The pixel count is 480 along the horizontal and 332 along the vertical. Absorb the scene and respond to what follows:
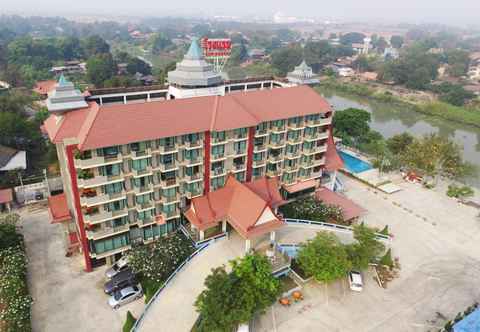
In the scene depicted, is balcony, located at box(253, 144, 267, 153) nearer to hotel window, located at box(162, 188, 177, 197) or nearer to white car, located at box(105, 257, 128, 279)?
hotel window, located at box(162, 188, 177, 197)

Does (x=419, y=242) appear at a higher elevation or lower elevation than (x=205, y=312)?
lower

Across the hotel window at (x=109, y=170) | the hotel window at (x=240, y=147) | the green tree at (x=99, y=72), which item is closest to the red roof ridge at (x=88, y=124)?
the hotel window at (x=109, y=170)

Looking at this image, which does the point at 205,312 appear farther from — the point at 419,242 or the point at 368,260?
the point at 419,242

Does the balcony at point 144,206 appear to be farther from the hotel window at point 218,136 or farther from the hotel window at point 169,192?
the hotel window at point 218,136

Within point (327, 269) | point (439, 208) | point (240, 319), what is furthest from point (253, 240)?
point (439, 208)

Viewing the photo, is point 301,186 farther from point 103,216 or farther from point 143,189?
point 103,216

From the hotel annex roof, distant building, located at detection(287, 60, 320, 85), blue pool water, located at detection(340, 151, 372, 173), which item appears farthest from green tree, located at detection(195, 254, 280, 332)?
blue pool water, located at detection(340, 151, 372, 173)
